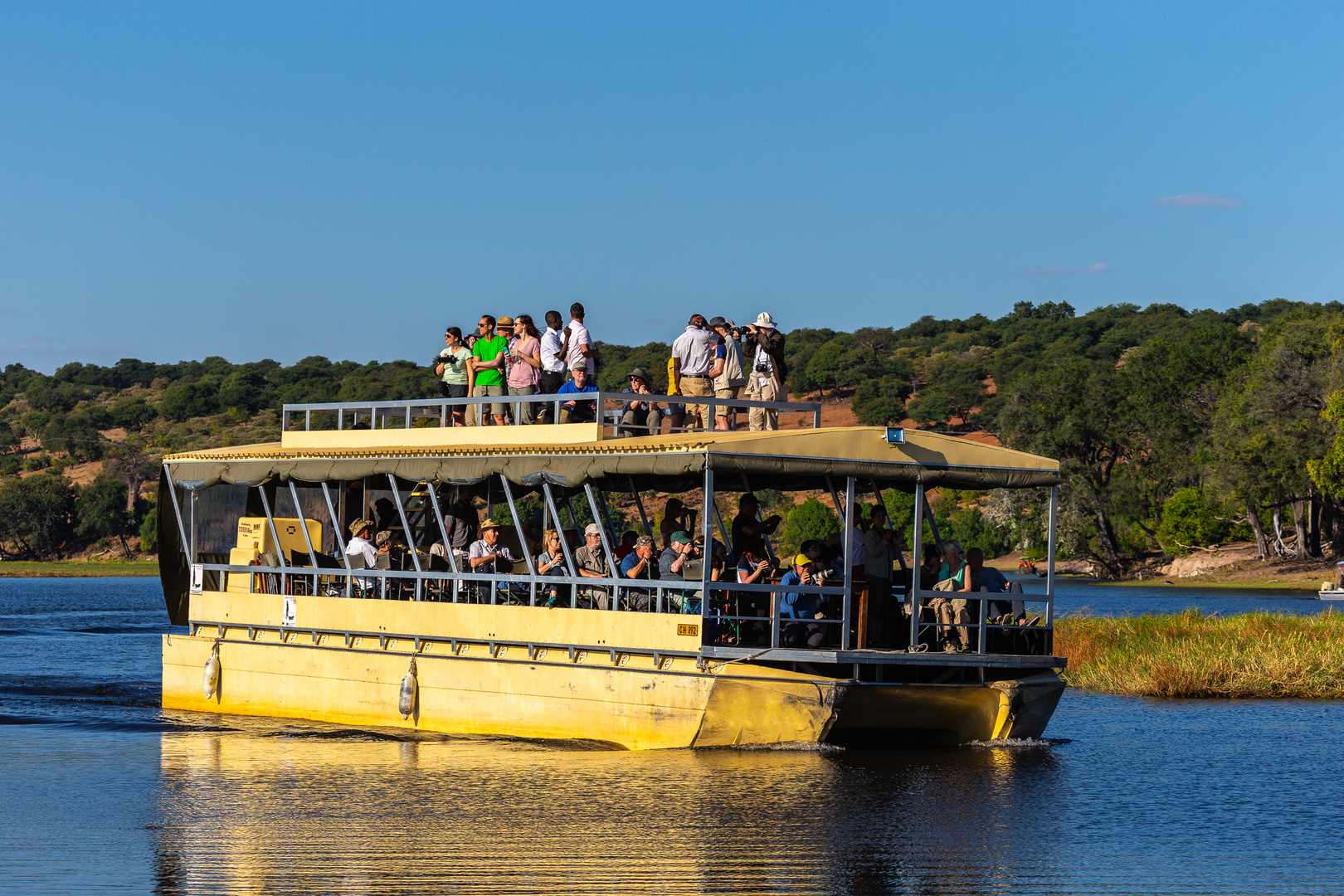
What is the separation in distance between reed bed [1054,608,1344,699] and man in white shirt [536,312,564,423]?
11300 mm

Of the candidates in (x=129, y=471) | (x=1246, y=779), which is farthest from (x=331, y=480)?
(x=129, y=471)

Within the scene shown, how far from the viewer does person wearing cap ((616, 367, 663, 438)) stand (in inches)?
719

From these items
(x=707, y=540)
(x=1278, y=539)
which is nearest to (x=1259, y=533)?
(x=1278, y=539)

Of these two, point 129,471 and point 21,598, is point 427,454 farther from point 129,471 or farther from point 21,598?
point 129,471

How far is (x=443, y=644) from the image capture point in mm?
18281

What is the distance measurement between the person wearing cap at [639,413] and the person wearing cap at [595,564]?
4.12 feet

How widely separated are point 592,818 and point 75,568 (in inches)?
3590

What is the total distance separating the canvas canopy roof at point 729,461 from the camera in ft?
51.4

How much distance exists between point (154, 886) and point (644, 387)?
34.3ft

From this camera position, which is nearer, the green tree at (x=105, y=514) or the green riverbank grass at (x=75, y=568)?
the green riverbank grass at (x=75, y=568)

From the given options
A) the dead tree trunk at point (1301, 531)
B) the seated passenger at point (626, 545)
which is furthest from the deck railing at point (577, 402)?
the dead tree trunk at point (1301, 531)

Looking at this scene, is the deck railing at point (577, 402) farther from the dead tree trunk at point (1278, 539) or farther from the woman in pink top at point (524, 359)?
the dead tree trunk at point (1278, 539)

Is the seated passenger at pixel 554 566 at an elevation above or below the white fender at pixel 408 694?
above

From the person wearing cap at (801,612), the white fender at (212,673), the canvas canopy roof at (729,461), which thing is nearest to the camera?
the canvas canopy roof at (729,461)
